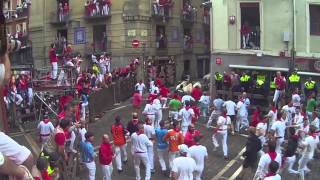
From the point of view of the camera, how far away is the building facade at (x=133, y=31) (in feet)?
129

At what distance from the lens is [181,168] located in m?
13.0

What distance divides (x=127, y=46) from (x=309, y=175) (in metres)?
23.9

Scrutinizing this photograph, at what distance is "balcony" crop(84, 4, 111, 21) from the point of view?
39.8m

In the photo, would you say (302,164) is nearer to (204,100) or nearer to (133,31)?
(204,100)

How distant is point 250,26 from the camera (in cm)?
3000

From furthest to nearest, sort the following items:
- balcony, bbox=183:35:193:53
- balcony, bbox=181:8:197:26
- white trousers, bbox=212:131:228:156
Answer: balcony, bbox=183:35:193:53 → balcony, bbox=181:8:197:26 → white trousers, bbox=212:131:228:156

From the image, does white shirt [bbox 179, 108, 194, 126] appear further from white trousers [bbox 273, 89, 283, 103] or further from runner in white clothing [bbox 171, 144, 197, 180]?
runner in white clothing [bbox 171, 144, 197, 180]

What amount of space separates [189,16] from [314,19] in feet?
59.0

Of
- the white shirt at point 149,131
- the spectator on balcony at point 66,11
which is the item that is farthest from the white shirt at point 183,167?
the spectator on balcony at point 66,11

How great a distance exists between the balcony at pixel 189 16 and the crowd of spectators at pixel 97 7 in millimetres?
7284

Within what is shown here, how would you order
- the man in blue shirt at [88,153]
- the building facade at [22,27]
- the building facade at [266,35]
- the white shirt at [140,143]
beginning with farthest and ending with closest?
1. the building facade at [22,27]
2. the building facade at [266,35]
3. the white shirt at [140,143]
4. the man in blue shirt at [88,153]

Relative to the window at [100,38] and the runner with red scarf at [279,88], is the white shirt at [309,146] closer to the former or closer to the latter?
the runner with red scarf at [279,88]

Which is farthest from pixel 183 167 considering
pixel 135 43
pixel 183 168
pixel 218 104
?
pixel 135 43

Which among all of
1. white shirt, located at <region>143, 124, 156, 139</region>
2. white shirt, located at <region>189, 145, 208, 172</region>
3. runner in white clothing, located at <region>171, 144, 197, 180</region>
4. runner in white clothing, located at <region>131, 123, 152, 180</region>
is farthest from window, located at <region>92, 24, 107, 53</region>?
A: runner in white clothing, located at <region>171, 144, 197, 180</region>
